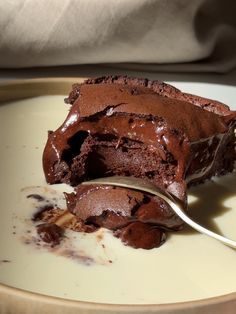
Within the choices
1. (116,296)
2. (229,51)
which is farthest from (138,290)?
(229,51)

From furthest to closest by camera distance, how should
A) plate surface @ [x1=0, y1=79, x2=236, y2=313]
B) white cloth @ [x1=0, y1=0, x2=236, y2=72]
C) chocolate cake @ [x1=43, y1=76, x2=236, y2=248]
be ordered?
white cloth @ [x1=0, y1=0, x2=236, y2=72]
chocolate cake @ [x1=43, y1=76, x2=236, y2=248]
plate surface @ [x1=0, y1=79, x2=236, y2=313]

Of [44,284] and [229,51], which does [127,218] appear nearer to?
[44,284]

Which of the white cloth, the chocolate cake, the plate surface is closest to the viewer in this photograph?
the plate surface

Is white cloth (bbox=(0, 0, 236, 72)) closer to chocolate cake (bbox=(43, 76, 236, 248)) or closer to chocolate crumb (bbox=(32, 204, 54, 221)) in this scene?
chocolate cake (bbox=(43, 76, 236, 248))

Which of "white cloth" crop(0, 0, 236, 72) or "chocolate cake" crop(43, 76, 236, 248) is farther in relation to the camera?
"white cloth" crop(0, 0, 236, 72)

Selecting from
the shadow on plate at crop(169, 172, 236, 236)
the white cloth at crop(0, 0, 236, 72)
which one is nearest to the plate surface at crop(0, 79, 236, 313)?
the shadow on plate at crop(169, 172, 236, 236)

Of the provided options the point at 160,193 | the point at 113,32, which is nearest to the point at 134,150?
the point at 160,193

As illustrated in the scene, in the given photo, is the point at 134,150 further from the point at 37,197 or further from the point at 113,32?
the point at 113,32
